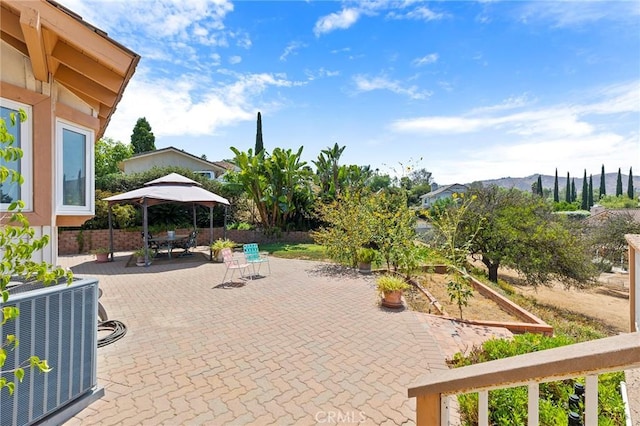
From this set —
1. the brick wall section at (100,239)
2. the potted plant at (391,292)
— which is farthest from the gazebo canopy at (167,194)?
the potted plant at (391,292)

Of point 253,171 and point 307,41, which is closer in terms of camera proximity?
point 307,41

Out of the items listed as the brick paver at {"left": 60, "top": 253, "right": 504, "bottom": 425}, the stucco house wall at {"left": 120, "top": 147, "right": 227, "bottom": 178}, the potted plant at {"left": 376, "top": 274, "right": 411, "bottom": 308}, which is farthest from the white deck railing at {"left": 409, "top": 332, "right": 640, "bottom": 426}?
the stucco house wall at {"left": 120, "top": 147, "right": 227, "bottom": 178}

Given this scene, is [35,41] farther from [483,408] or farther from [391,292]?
[391,292]

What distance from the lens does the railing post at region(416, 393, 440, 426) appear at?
1613 millimetres

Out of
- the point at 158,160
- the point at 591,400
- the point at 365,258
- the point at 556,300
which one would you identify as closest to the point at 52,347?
the point at 591,400

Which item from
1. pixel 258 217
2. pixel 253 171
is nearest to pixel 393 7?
pixel 253 171

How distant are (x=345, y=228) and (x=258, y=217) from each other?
1155cm

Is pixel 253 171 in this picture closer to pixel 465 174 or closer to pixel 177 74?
pixel 177 74

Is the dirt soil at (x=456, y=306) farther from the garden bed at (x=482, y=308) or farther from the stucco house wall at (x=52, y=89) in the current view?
the stucco house wall at (x=52, y=89)

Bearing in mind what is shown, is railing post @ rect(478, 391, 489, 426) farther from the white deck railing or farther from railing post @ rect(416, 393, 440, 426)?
railing post @ rect(416, 393, 440, 426)

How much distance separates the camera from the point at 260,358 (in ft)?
15.7

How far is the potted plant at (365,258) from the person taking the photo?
38.0 feet

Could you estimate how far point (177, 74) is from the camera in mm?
10258

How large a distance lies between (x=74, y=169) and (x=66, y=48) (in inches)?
70.2
